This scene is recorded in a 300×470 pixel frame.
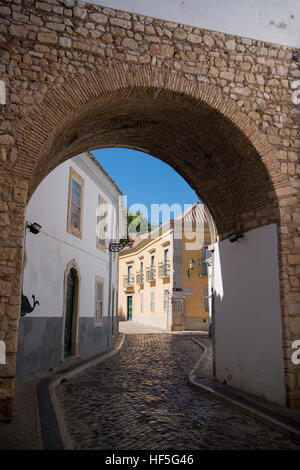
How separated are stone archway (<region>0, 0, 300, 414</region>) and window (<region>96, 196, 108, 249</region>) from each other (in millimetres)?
6511

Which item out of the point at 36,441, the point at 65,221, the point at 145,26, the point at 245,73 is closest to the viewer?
the point at 36,441

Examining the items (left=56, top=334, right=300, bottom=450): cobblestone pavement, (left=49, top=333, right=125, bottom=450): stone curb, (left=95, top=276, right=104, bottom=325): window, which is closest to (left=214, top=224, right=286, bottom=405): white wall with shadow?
(left=56, top=334, right=300, bottom=450): cobblestone pavement

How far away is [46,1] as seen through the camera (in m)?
5.34

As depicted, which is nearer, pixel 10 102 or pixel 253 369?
pixel 10 102

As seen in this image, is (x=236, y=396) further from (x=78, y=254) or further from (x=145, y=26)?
(x=78, y=254)

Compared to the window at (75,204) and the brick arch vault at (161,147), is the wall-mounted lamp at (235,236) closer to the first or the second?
the brick arch vault at (161,147)

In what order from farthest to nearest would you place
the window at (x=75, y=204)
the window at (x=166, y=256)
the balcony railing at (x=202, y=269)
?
the window at (x=166, y=256), the balcony railing at (x=202, y=269), the window at (x=75, y=204)

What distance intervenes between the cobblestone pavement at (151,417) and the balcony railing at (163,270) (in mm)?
16428

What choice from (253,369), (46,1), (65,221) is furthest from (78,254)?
(46,1)

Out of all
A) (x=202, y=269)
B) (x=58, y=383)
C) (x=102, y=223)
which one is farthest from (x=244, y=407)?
(x=202, y=269)

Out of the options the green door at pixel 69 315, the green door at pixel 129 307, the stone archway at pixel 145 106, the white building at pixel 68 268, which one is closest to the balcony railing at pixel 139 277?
the green door at pixel 129 307

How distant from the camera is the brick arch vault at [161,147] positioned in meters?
4.94

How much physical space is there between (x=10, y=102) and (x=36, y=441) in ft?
12.4

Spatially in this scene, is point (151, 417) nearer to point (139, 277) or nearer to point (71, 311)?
point (71, 311)
